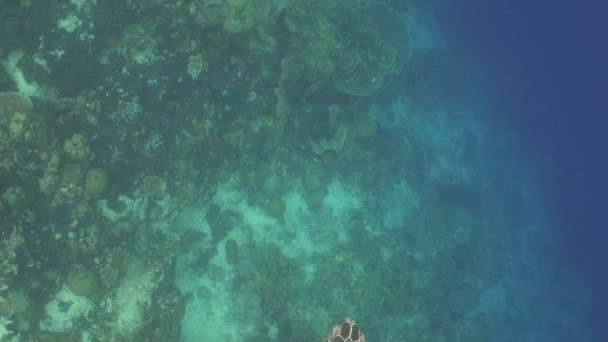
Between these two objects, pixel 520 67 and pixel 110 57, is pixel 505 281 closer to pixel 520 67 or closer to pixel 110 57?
pixel 520 67

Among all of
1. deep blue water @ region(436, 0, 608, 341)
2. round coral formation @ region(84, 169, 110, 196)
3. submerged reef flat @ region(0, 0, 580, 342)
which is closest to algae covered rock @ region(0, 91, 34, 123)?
submerged reef flat @ region(0, 0, 580, 342)

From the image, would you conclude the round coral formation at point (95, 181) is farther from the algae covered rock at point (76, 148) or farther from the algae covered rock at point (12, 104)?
the algae covered rock at point (12, 104)

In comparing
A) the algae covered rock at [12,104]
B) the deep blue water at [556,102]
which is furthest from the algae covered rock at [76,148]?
the deep blue water at [556,102]

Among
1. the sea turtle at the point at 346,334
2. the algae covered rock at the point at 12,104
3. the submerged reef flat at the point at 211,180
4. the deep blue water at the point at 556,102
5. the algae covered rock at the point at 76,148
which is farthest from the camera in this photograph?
the deep blue water at the point at 556,102

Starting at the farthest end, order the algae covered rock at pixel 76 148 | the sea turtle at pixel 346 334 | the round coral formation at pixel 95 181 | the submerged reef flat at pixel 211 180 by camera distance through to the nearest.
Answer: the round coral formation at pixel 95 181 < the submerged reef flat at pixel 211 180 < the algae covered rock at pixel 76 148 < the sea turtle at pixel 346 334

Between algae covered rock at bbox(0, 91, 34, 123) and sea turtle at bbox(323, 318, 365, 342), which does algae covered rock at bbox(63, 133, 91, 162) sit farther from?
sea turtle at bbox(323, 318, 365, 342)

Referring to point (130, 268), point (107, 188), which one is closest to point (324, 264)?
point (130, 268)

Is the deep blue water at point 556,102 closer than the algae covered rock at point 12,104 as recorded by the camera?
No

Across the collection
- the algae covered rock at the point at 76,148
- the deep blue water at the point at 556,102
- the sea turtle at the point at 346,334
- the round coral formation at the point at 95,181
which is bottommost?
the sea turtle at the point at 346,334
